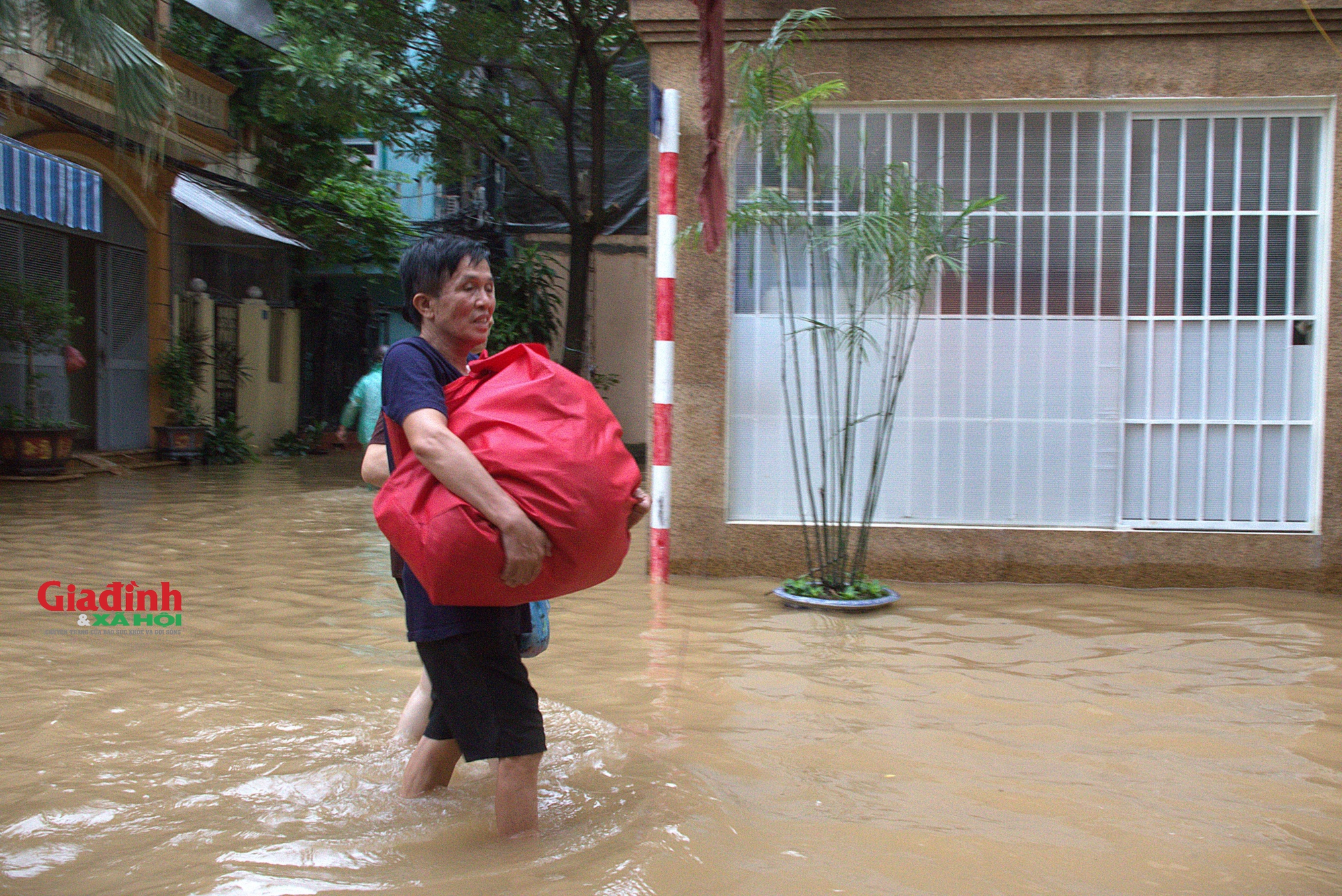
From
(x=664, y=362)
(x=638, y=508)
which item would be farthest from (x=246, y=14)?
(x=638, y=508)

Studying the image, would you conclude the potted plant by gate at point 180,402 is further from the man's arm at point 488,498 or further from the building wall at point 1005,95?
the man's arm at point 488,498

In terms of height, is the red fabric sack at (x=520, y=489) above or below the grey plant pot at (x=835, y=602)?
above

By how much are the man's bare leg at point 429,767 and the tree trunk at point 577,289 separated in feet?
31.9

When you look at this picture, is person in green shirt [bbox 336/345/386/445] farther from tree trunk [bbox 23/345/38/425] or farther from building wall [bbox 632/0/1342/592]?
tree trunk [bbox 23/345/38/425]

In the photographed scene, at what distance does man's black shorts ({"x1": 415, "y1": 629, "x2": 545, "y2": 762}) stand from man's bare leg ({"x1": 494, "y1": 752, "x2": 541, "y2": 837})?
3 cm

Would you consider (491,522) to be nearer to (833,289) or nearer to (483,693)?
(483,693)

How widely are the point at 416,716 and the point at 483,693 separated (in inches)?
34.0

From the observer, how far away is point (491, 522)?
209 cm

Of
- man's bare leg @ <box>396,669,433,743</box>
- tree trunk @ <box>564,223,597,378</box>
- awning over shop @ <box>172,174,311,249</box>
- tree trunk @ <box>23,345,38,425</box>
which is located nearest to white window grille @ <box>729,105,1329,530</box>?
man's bare leg @ <box>396,669,433,743</box>

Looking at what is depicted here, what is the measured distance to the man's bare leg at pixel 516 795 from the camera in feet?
7.77

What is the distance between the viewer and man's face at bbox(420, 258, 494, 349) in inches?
94.1

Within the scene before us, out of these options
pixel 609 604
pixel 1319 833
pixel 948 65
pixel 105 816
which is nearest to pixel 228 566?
pixel 609 604

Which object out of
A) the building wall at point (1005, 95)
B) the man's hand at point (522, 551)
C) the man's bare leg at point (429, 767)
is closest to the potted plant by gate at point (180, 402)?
the building wall at point (1005, 95)

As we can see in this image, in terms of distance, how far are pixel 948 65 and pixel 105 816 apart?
17.1 ft
